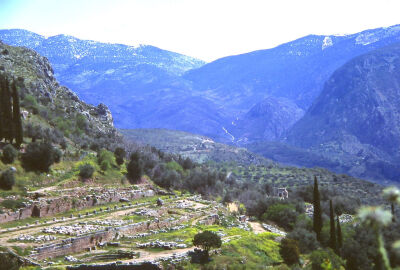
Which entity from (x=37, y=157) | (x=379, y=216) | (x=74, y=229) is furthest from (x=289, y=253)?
(x=37, y=157)

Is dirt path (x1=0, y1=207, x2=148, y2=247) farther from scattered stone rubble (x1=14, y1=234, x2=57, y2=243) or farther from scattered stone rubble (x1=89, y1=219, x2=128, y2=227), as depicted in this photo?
scattered stone rubble (x1=89, y1=219, x2=128, y2=227)

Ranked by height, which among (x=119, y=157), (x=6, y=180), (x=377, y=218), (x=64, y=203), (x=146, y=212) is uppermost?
(x=377, y=218)

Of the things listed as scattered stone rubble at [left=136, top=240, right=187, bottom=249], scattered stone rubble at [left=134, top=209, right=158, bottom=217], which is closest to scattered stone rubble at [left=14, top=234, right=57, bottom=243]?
scattered stone rubble at [left=136, top=240, right=187, bottom=249]

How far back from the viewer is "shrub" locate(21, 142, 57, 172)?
40.8 meters

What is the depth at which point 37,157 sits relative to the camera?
40781 mm

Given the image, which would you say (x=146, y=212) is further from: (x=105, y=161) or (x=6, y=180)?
(x=105, y=161)

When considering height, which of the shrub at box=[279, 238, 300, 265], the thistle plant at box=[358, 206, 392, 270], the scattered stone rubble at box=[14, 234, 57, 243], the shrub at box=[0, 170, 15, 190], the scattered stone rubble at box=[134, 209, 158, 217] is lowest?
the shrub at box=[279, 238, 300, 265]

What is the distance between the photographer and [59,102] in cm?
7644

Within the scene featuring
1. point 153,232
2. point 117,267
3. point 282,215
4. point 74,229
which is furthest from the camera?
point 282,215

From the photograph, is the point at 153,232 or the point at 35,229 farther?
the point at 153,232

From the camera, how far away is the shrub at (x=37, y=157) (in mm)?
40750

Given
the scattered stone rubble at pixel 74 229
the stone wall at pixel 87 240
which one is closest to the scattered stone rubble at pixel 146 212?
the stone wall at pixel 87 240

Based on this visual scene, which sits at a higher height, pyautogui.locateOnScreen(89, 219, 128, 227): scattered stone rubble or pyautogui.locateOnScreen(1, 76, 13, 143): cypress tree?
pyautogui.locateOnScreen(1, 76, 13, 143): cypress tree

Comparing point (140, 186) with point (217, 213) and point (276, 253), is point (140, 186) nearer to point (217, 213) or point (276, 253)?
point (217, 213)
